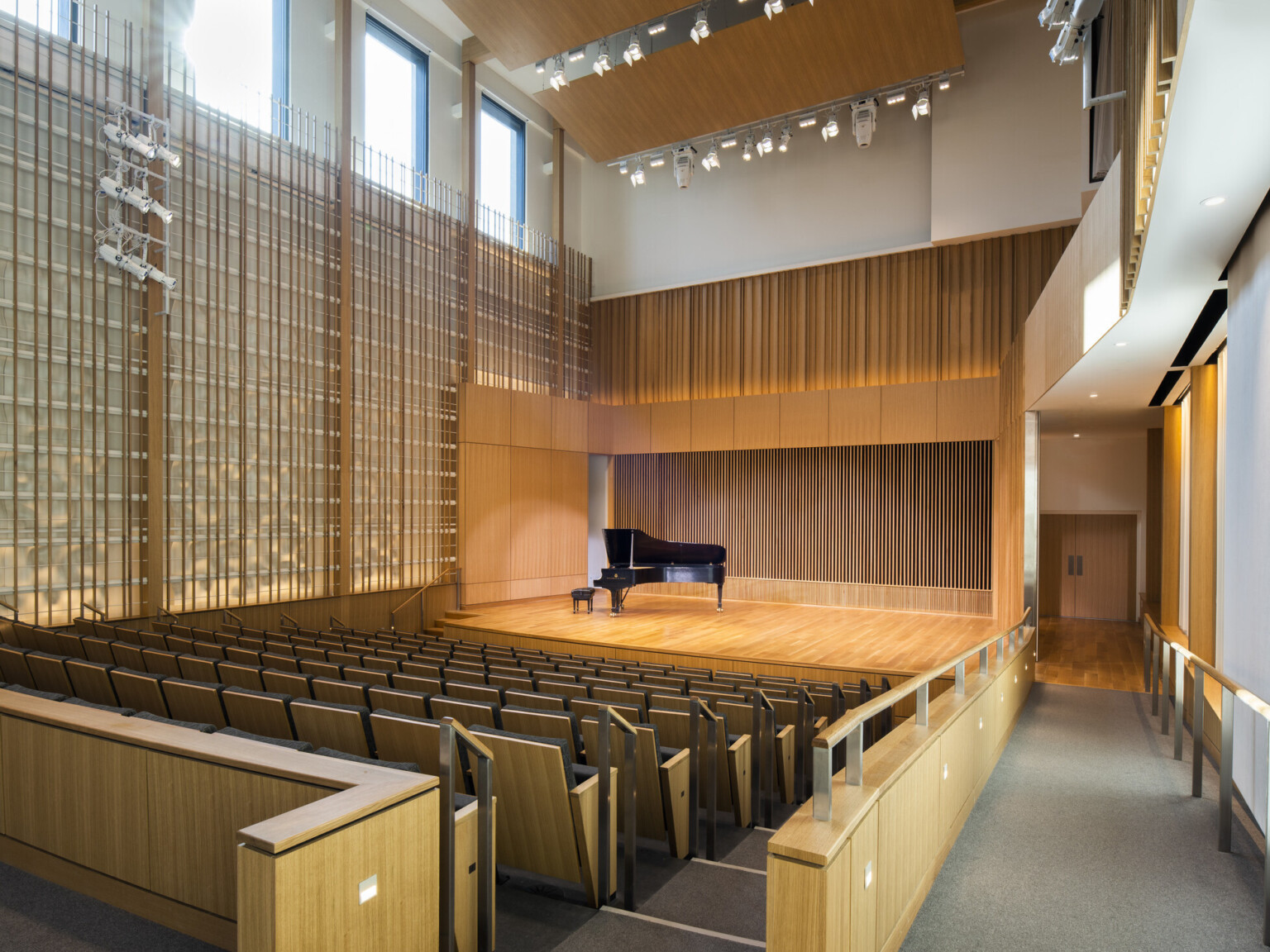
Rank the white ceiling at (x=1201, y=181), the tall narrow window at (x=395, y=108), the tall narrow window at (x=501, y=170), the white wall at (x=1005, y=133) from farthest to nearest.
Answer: the tall narrow window at (x=501, y=170) → the tall narrow window at (x=395, y=108) → the white wall at (x=1005, y=133) → the white ceiling at (x=1201, y=181)

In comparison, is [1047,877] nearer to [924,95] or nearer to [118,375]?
[118,375]

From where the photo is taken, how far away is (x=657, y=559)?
10.4 meters

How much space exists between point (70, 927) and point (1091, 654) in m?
9.64

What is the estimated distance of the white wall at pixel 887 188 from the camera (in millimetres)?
9562

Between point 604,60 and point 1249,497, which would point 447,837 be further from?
point 604,60

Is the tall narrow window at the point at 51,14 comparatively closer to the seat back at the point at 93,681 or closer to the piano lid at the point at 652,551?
the seat back at the point at 93,681

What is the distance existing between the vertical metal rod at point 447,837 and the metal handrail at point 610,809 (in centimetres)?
62

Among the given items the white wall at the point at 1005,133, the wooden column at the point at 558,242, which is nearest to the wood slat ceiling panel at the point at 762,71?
the white wall at the point at 1005,133

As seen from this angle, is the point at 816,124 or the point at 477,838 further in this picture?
the point at 816,124

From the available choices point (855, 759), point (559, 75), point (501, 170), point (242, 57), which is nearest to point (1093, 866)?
point (855, 759)

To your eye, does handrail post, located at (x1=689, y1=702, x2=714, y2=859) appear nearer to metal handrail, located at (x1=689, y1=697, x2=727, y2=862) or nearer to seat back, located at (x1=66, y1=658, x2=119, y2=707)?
metal handrail, located at (x1=689, y1=697, x2=727, y2=862)

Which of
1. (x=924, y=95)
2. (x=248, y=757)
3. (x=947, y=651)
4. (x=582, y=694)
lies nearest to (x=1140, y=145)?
(x=582, y=694)

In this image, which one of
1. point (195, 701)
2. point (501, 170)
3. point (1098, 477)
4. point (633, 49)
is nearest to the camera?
point (195, 701)

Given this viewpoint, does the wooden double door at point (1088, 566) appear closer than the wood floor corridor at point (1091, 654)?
No
